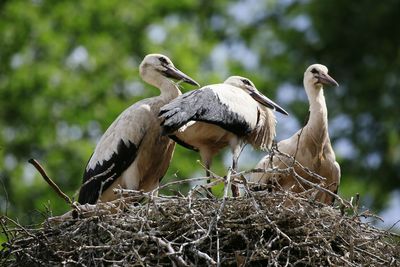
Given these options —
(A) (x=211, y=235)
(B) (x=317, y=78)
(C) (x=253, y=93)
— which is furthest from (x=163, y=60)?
(A) (x=211, y=235)

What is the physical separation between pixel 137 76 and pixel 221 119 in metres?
10.2

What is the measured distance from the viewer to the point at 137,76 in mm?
20016

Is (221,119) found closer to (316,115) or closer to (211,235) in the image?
(316,115)

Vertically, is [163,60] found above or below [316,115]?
above

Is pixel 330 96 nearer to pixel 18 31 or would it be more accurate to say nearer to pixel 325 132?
pixel 18 31

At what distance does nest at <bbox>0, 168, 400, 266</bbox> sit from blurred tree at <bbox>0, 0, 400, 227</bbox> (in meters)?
8.44

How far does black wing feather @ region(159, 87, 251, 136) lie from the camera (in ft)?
31.2

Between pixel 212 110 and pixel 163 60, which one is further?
pixel 163 60

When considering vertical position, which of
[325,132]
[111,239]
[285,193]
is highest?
[325,132]

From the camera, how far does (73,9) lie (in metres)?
21.9

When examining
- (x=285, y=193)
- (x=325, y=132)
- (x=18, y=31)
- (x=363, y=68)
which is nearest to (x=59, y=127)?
(x=18, y=31)

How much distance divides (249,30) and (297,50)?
8.32 ft

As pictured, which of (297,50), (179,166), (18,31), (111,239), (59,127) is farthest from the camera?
(297,50)

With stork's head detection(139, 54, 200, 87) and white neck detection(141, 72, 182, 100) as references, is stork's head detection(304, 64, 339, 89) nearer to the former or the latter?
stork's head detection(139, 54, 200, 87)
